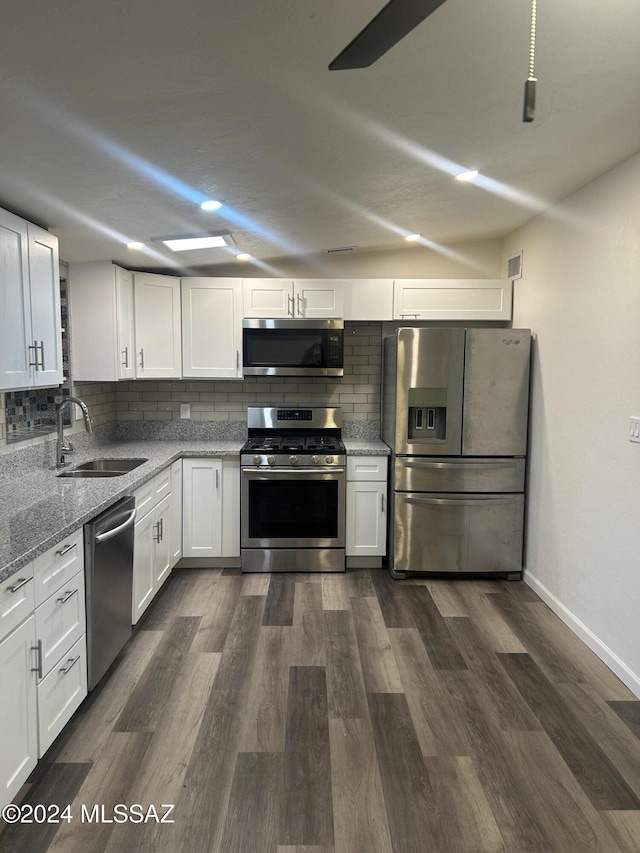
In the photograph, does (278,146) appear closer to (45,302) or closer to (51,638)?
(45,302)

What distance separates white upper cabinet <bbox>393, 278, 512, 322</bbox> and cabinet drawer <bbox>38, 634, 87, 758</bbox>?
2.94m

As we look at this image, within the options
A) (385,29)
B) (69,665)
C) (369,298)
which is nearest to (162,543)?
(69,665)

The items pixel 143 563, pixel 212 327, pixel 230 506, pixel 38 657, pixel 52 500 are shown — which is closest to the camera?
pixel 38 657

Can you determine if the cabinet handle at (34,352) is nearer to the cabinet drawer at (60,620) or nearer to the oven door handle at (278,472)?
the cabinet drawer at (60,620)

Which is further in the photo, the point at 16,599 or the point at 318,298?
the point at 318,298

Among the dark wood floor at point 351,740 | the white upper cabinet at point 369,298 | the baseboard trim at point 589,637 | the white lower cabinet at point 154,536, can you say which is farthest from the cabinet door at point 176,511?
the baseboard trim at point 589,637

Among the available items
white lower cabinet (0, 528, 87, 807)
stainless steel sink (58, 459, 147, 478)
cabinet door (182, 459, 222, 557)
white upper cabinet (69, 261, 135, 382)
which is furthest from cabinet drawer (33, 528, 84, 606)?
white upper cabinet (69, 261, 135, 382)

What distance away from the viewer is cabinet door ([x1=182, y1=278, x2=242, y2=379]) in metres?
3.91

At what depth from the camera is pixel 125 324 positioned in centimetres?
373

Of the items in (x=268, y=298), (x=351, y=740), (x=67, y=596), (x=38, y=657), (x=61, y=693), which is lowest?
Result: (x=351, y=740)

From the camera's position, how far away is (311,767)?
195cm

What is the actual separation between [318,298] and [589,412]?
6.56 ft

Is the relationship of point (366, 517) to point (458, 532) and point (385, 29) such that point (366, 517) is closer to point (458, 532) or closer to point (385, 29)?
point (458, 532)

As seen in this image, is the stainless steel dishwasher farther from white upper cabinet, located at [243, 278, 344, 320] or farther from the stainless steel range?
white upper cabinet, located at [243, 278, 344, 320]
